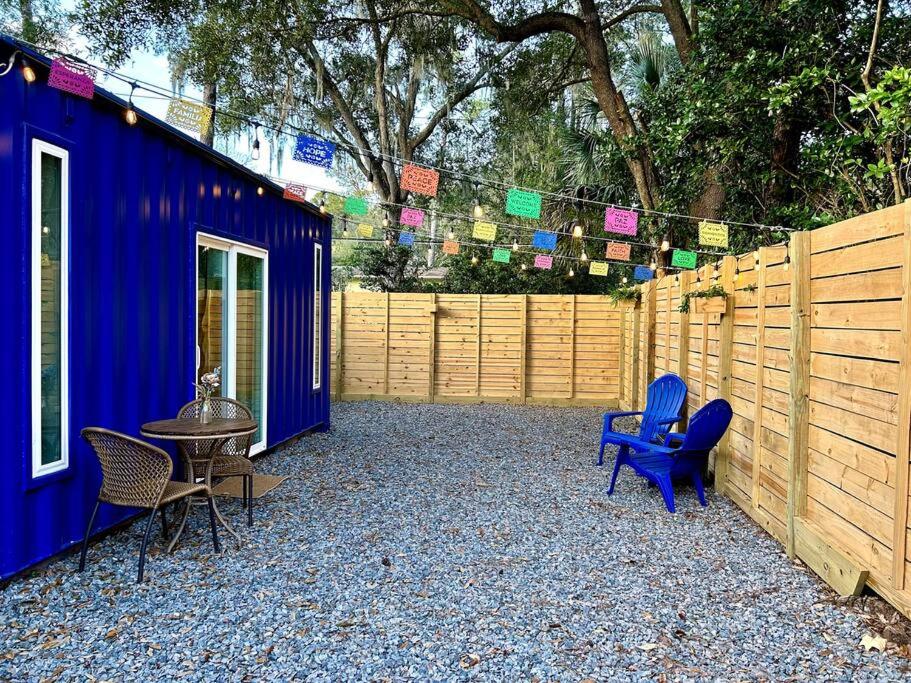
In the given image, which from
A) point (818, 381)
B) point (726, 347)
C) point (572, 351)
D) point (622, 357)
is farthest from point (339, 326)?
point (818, 381)

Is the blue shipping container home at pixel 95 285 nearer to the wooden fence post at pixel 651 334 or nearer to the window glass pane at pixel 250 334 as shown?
the window glass pane at pixel 250 334

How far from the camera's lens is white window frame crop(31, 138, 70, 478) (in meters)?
2.75

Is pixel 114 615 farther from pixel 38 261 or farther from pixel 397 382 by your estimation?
pixel 397 382

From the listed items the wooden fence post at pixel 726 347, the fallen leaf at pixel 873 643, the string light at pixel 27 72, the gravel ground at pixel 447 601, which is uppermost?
the string light at pixel 27 72

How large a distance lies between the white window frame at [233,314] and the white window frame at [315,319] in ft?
4.27

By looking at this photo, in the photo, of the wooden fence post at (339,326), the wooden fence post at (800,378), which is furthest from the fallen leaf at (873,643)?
the wooden fence post at (339,326)

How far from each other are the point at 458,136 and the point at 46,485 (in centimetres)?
1188

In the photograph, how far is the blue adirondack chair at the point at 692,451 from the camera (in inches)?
156

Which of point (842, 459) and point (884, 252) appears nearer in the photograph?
point (884, 252)

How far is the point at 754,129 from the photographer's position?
5188mm

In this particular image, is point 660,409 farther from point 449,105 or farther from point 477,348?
point 449,105

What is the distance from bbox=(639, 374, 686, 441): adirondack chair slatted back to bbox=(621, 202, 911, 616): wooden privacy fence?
2.08 ft

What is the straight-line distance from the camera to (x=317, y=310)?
6.95 metres

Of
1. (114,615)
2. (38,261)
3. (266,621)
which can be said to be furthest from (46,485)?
(266,621)
